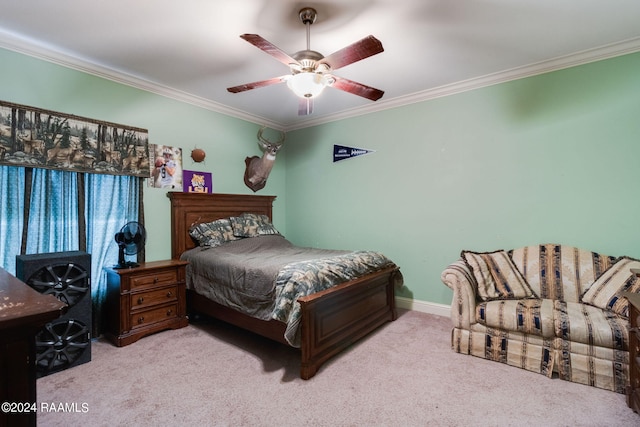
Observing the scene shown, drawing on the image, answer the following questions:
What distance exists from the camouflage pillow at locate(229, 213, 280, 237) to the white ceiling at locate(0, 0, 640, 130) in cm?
163

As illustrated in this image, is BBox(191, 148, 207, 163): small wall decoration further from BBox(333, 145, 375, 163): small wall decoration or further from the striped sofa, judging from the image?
the striped sofa

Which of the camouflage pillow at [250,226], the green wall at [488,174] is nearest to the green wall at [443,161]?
the green wall at [488,174]

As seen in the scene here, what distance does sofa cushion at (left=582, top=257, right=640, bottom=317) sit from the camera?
2244 mm

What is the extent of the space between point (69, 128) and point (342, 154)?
298cm

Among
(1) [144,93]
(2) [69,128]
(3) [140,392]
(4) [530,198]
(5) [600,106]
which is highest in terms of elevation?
(1) [144,93]

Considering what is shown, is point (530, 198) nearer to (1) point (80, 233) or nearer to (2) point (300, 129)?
(2) point (300, 129)

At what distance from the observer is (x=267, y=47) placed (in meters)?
1.87

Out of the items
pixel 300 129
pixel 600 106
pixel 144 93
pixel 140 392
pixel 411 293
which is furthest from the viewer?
pixel 300 129

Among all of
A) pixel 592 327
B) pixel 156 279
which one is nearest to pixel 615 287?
pixel 592 327

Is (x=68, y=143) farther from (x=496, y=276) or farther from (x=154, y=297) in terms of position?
(x=496, y=276)

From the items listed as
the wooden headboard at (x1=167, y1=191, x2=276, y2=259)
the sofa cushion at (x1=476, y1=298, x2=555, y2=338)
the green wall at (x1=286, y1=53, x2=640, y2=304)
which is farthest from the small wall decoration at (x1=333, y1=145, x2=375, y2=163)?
the sofa cushion at (x1=476, y1=298, x2=555, y2=338)

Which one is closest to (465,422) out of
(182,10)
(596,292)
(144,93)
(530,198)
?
(596,292)

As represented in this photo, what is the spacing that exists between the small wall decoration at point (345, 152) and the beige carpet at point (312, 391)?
7.90ft

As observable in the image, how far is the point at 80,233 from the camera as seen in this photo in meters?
2.81
